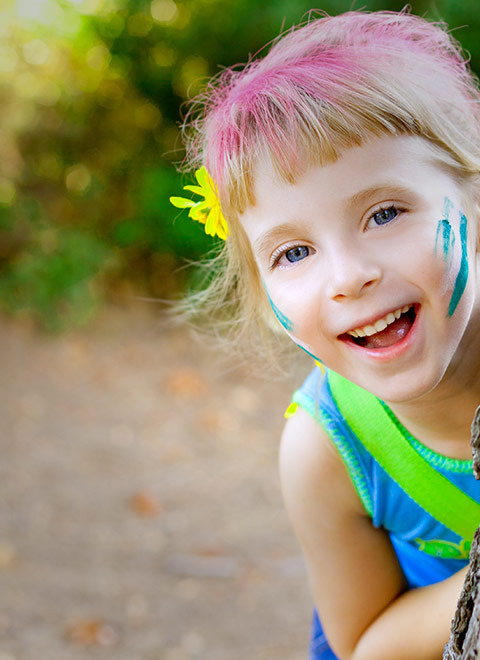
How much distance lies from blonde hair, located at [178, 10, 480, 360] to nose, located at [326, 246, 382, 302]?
16 cm

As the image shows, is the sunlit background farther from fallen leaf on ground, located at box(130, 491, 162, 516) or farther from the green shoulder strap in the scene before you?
the green shoulder strap

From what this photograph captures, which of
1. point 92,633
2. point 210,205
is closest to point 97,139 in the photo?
point 92,633

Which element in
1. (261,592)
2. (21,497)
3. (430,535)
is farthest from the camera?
(21,497)

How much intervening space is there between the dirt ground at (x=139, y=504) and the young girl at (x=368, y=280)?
6.58 feet

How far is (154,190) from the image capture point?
6.25 m

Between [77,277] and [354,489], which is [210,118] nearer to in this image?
[354,489]

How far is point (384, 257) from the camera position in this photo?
1201 millimetres

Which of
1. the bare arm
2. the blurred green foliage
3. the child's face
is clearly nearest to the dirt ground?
the blurred green foliage

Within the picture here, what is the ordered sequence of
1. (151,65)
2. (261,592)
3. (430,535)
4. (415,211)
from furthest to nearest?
(151,65), (261,592), (430,535), (415,211)

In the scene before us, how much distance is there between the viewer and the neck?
139 centimetres

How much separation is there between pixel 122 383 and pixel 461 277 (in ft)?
15.7

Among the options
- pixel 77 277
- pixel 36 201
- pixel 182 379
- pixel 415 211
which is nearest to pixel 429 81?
pixel 415 211

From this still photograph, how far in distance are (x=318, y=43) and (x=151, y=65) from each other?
523cm

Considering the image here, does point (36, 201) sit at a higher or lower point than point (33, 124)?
lower
